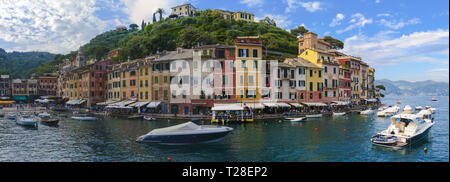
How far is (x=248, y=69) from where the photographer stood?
5584cm

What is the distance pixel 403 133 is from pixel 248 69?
105 feet

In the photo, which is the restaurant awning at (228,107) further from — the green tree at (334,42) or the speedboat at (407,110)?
the green tree at (334,42)

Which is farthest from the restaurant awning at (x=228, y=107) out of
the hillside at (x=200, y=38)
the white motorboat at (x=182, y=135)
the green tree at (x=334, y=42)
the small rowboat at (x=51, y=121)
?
the green tree at (x=334, y=42)

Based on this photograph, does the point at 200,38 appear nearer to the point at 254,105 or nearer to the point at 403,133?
the point at 254,105

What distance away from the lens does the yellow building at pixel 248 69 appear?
5553 cm

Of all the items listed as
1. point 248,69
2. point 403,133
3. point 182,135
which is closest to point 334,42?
point 248,69

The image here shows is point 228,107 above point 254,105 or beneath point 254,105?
beneath

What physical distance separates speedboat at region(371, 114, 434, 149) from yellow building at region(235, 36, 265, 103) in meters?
29.5

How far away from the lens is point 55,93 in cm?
11888

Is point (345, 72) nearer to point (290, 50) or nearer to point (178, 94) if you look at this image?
point (290, 50)

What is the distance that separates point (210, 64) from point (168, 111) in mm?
14317

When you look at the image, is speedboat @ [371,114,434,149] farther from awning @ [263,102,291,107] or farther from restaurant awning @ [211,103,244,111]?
awning @ [263,102,291,107]

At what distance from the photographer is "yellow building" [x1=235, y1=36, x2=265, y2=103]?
55531 mm

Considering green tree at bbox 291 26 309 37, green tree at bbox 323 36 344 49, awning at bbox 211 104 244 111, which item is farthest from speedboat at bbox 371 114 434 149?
green tree at bbox 291 26 309 37
